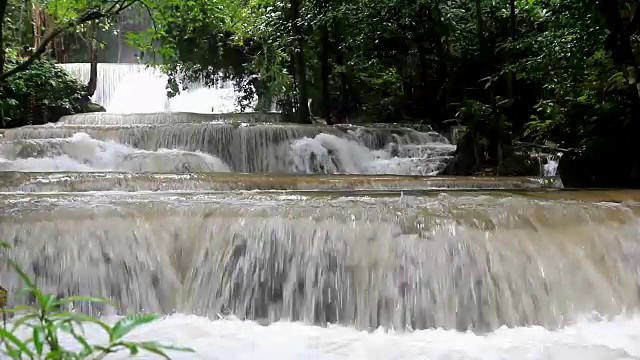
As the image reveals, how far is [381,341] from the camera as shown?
3.16 m

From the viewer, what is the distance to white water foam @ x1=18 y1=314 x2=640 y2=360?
9.41 feet

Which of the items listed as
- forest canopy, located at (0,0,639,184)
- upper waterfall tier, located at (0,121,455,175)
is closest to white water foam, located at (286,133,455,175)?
upper waterfall tier, located at (0,121,455,175)

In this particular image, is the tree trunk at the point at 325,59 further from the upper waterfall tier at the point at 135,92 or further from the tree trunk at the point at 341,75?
the upper waterfall tier at the point at 135,92

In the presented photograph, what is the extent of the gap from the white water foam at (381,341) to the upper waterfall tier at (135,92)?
1623cm

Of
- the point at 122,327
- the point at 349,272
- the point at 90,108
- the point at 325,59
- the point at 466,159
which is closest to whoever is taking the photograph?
the point at 122,327

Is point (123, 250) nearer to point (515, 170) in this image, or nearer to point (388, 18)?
point (515, 170)

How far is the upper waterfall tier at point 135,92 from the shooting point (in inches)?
768

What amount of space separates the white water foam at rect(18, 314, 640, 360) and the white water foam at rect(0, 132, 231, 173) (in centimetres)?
550

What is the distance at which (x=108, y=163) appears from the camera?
344 inches

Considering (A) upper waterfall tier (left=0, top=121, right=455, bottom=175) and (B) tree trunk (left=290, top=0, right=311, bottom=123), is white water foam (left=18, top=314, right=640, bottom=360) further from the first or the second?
(B) tree trunk (left=290, top=0, right=311, bottom=123)

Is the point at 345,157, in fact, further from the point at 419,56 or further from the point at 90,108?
the point at 90,108

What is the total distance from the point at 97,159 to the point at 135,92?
1393cm

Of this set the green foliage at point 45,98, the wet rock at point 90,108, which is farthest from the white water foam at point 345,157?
the wet rock at point 90,108

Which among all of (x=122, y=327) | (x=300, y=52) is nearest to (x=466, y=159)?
(x=300, y=52)
